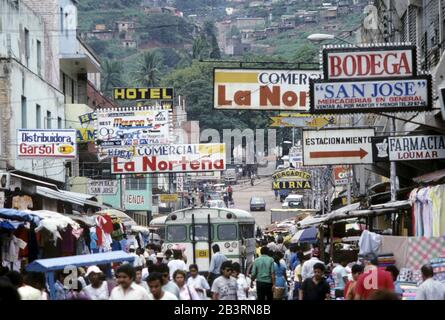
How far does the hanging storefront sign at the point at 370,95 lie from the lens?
2384 cm

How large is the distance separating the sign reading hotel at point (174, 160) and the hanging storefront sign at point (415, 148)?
79.6 ft

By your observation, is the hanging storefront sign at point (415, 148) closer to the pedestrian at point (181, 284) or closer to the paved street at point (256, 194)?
the pedestrian at point (181, 284)

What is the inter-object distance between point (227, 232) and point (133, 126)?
40.9 ft

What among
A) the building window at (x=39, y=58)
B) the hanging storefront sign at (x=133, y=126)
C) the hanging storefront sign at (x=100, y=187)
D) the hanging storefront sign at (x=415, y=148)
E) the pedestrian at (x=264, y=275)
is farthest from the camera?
the hanging storefront sign at (x=100, y=187)

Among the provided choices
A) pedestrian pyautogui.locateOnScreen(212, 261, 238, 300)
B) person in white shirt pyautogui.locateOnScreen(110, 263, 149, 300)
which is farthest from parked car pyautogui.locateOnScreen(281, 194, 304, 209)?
person in white shirt pyautogui.locateOnScreen(110, 263, 149, 300)

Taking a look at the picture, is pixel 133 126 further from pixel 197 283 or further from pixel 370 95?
pixel 197 283

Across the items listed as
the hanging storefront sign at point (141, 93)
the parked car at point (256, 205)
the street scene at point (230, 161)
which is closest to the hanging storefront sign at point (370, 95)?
the street scene at point (230, 161)

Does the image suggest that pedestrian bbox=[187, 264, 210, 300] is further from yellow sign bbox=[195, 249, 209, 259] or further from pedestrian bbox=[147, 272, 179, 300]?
yellow sign bbox=[195, 249, 209, 259]

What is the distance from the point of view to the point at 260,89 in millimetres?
29797

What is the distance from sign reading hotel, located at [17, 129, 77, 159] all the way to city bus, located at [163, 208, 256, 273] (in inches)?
181

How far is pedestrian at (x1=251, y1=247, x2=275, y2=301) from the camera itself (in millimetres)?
24406

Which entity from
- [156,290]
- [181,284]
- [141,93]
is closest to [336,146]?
[181,284]
